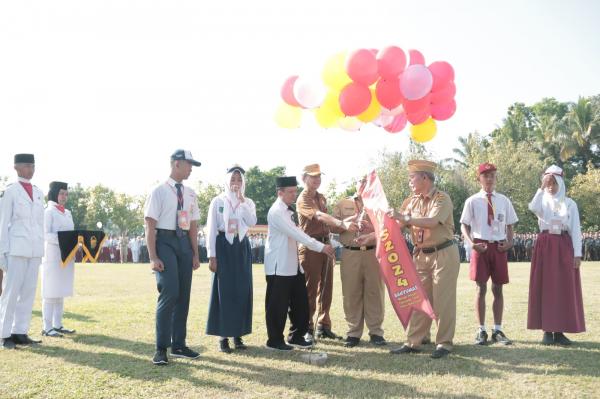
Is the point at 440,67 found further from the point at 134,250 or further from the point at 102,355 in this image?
the point at 134,250

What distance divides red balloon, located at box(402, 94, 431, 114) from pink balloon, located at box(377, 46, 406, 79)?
48 cm

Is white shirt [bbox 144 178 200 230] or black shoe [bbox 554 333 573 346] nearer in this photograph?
white shirt [bbox 144 178 200 230]

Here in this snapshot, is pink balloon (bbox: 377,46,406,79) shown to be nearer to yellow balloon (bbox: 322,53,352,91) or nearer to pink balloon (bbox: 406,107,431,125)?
A: yellow balloon (bbox: 322,53,352,91)

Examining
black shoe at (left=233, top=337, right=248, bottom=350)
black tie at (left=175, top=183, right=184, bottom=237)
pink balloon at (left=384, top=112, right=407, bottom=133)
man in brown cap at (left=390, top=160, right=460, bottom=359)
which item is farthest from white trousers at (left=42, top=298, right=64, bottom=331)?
pink balloon at (left=384, top=112, right=407, bottom=133)

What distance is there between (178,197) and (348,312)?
2.74 metres

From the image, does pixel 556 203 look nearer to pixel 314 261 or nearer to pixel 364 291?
pixel 364 291

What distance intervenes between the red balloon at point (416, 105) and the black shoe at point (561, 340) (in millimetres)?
3653

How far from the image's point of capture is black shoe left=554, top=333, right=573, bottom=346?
6985 millimetres

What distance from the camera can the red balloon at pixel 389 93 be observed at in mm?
7867

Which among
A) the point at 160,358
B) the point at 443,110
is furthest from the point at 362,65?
the point at 160,358

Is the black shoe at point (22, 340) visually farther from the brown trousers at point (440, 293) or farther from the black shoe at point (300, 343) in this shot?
the brown trousers at point (440, 293)

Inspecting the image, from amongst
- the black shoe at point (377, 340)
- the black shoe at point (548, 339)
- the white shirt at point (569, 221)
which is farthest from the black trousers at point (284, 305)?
the white shirt at point (569, 221)

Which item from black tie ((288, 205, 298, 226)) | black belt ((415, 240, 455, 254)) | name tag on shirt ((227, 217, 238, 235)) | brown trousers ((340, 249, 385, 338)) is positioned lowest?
brown trousers ((340, 249, 385, 338))

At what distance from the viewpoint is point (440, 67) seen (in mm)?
8055
